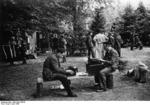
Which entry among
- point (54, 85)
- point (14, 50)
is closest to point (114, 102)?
point (54, 85)

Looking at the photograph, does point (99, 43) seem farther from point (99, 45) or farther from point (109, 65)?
point (109, 65)

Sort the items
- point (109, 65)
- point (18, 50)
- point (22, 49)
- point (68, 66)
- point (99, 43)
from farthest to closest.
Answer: point (99, 43)
point (22, 49)
point (18, 50)
point (68, 66)
point (109, 65)

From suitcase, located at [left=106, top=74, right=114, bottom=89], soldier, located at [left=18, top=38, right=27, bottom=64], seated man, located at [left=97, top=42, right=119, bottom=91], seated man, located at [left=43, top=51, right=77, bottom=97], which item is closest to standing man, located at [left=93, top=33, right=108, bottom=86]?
soldier, located at [left=18, top=38, right=27, bottom=64]

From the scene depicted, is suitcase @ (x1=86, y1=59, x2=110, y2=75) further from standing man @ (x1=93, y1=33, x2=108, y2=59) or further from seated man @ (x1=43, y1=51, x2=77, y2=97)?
standing man @ (x1=93, y1=33, x2=108, y2=59)

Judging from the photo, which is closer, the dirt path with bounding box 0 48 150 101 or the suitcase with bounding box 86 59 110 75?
the dirt path with bounding box 0 48 150 101

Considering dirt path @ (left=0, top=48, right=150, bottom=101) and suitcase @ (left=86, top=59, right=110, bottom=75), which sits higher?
suitcase @ (left=86, top=59, right=110, bottom=75)

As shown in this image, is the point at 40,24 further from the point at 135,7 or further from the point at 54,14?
the point at 135,7

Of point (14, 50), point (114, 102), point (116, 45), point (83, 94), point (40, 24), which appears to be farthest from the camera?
point (14, 50)

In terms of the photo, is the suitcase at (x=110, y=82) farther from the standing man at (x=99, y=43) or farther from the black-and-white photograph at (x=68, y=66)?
the standing man at (x=99, y=43)

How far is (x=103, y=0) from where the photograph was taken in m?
6.25

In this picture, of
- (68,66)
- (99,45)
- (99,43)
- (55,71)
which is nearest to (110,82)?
(68,66)

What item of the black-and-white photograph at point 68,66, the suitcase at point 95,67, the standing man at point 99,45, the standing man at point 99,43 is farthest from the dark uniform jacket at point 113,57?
the standing man at point 99,43

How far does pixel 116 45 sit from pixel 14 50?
3.12m

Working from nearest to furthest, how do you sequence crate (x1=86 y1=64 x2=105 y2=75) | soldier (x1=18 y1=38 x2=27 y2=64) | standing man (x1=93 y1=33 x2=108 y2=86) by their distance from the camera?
crate (x1=86 y1=64 x2=105 y2=75)
soldier (x1=18 y1=38 x2=27 y2=64)
standing man (x1=93 y1=33 x2=108 y2=86)
